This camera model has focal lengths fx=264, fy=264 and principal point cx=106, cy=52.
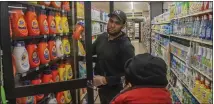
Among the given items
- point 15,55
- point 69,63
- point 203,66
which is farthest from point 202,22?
point 15,55

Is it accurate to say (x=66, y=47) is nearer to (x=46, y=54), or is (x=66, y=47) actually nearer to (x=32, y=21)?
(x=46, y=54)

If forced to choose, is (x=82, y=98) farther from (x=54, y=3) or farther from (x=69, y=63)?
(x=54, y=3)

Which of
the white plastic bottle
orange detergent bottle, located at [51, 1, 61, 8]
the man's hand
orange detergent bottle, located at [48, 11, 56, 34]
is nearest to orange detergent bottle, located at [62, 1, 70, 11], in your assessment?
orange detergent bottle, located at [51, 1, 61, 8]

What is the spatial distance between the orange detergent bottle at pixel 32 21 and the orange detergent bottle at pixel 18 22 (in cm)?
11

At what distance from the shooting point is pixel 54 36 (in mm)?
3367

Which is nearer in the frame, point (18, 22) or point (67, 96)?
point (18, 22)

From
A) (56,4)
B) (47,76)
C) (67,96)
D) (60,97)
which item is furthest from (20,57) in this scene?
(67,96)

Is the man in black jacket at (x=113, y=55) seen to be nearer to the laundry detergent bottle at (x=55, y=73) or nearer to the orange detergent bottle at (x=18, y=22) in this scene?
the laundry detergent bottle at (x=55, y=73)

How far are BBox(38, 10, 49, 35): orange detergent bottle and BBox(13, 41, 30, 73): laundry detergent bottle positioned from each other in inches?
16.7

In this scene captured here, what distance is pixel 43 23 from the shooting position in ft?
9.74

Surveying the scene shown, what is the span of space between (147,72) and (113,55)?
140 centimetres

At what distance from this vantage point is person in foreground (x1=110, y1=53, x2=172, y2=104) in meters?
1.47

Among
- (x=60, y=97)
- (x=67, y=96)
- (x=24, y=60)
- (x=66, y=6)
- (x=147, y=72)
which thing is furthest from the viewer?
(x=67, y=96)

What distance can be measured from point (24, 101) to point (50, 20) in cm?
99
